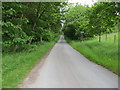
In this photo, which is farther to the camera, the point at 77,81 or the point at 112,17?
the point at 112,17

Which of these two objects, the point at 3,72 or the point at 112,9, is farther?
the point at 112,9

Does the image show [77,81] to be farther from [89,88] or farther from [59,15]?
[59,15]

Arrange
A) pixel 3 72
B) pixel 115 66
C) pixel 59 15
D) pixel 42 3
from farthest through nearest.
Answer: pixel 59 15 < pixel 42 3 < pixel 115 66 < pixel 3 72

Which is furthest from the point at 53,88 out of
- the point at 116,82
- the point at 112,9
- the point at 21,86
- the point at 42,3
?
the point at 42,3

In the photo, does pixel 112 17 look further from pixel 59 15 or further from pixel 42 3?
pixel 59 15

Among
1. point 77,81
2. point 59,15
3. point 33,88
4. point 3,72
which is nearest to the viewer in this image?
point 33,88

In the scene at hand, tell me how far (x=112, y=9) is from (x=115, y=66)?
456 centimetres

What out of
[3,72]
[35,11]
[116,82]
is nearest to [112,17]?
[116,82]

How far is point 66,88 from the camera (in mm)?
5633

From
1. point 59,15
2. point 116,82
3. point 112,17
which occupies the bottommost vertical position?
point 116,82

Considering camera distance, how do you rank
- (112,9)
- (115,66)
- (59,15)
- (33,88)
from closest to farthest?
(33,88), (115,66), (112,9), (59,15)

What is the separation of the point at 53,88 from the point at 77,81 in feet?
4.51

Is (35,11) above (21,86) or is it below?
above

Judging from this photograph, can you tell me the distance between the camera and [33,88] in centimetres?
560
